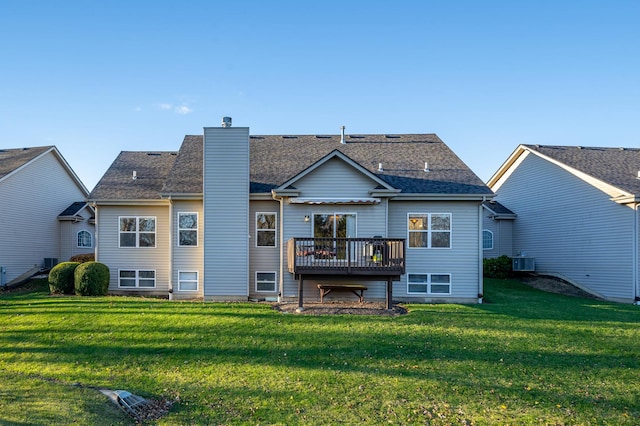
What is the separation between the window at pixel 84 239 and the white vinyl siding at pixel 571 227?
22.4 meters

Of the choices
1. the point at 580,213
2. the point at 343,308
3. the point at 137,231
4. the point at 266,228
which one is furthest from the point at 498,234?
the point at 137,231

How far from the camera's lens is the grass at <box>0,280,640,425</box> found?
5875 mm

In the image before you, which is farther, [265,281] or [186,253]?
[186,253]

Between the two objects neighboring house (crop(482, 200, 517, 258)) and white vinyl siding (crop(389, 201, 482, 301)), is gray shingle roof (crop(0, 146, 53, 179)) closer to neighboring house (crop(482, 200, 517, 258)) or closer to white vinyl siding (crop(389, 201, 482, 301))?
white vinyl siding (crop(389, 201, 482, 301))

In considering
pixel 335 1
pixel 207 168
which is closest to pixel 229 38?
pixel 335 1

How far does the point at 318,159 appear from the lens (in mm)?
15711

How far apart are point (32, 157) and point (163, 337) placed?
49.5 ft

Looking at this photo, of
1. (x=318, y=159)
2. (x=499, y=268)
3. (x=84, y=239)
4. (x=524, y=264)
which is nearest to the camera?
(x=318, y=159)

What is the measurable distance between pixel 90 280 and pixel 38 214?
7.95 metres

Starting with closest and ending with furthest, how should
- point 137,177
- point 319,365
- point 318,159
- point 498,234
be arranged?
point 319,365 → point 318,159 → point 137,177 → point 498,234

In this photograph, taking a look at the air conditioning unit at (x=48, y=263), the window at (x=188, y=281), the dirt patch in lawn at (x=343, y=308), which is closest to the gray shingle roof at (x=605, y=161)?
the dirt patch in lawn at (x=343, y=308)

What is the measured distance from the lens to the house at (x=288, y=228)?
43.1ft

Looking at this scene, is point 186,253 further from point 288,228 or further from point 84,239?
point 84,239

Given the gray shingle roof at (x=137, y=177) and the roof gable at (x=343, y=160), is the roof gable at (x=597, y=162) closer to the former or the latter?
the roof gable at (x=343, y=160)
